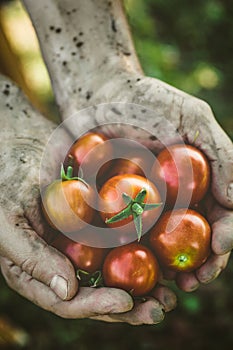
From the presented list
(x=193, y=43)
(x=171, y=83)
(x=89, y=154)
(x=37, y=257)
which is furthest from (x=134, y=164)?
(x=193, y=43)

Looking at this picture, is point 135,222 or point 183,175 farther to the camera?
point 183,175

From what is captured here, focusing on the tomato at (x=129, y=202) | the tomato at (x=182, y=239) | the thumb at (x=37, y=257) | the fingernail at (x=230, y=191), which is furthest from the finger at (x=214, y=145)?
the thumb at (x=37, y=257)

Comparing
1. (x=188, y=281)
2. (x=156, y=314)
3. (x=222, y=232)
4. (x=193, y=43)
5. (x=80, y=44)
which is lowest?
(x=193, y=43)

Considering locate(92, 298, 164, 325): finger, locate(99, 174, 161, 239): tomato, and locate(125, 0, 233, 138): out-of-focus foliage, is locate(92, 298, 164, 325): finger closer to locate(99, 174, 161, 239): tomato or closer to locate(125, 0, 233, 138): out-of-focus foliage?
locate(99, 174, 161, 239): tomato

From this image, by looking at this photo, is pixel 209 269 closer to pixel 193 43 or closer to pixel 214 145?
pixel 214 145

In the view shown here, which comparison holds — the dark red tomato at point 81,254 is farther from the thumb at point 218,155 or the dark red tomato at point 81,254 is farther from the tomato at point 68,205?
the thumb at point 218,155

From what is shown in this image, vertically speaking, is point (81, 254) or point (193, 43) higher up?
point (81, 254)
